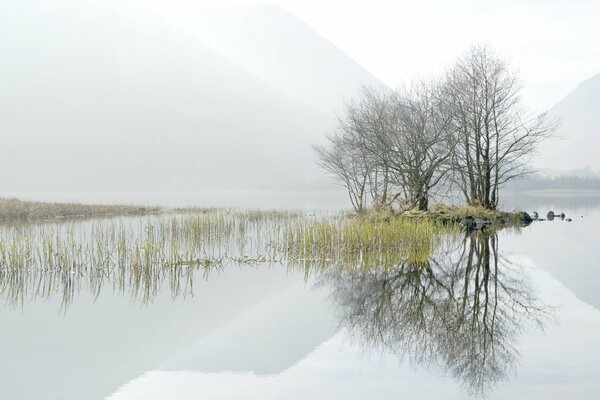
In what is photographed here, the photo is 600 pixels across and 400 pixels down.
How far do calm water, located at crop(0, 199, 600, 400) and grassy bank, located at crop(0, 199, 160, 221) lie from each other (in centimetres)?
3122

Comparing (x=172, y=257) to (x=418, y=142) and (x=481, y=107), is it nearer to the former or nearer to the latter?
(x=418, y=142)

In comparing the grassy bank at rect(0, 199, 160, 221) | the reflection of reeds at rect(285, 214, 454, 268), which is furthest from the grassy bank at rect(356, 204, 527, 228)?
the grassy bank at rect(0, 199, 160, 221)

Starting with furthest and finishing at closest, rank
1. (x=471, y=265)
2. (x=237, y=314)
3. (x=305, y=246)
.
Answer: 1. (x=305, y=246)
2. (x=471, y=265)
3. (x=237, y=314)

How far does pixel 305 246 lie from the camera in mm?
22359

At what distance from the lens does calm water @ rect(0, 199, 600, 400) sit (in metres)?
8.94

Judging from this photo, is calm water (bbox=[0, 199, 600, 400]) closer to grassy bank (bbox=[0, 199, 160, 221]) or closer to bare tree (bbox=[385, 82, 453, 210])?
bare tree (bbox=[385, 82, 453, 210])

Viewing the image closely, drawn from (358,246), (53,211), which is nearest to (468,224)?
(358,246)

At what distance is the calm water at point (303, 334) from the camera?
8938mm

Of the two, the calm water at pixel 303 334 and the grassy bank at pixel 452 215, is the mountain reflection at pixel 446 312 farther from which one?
the grassy bank at pixel 452 215

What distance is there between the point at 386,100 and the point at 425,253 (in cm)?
2177

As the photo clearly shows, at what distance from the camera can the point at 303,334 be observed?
12164 millimetres

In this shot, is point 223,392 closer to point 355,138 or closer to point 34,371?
point 34,371

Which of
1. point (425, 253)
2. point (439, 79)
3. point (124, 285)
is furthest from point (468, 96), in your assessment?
point (124, 285)

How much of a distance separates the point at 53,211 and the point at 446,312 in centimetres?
4370
